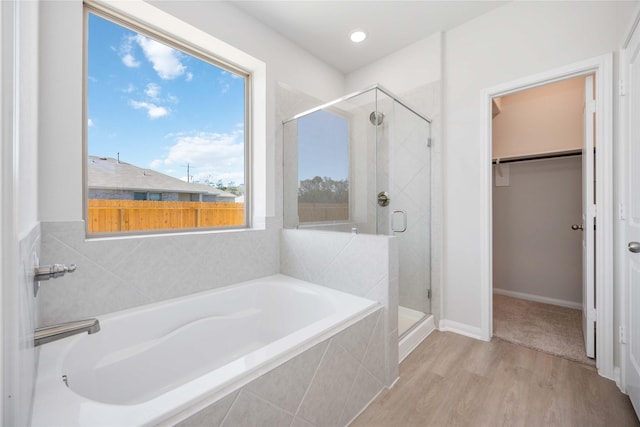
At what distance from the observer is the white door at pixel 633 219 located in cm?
131

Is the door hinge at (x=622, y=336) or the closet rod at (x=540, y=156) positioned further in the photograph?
the closet rod at (x=540, y=156)

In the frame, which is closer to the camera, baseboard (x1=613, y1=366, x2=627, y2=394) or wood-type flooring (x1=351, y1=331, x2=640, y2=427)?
wood-type flooring (x1=351, y1=331, x2=640, y2=427)

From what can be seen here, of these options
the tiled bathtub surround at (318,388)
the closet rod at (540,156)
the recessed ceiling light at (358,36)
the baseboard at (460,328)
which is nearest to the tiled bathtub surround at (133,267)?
Result: the tiled bathtub surround at (318,388)

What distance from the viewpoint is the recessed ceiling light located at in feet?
7.82

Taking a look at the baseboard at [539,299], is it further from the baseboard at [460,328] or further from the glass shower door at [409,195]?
the glass shower door at [409,195]

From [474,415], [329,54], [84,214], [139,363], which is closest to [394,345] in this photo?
[474,415]

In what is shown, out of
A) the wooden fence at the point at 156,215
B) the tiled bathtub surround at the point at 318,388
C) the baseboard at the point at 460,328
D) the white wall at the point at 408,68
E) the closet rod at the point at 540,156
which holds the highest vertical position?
the white wall at the point at 408,68

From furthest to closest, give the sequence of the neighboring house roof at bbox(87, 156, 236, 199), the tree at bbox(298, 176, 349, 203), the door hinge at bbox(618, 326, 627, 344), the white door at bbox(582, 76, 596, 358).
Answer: the tree at bbox(298, 176, 349, 203) < the white door at bbox(582, 76, 596, 358) < the neighboring house roof at bbox(87, 156, 236, 199) < the door hinge at bbox(618, 326, 627, 344)

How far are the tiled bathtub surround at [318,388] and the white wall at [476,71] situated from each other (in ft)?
3.61

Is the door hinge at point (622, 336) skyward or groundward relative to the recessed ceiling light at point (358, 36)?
groundward

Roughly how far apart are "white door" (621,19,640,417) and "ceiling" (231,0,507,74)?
1.12 meters

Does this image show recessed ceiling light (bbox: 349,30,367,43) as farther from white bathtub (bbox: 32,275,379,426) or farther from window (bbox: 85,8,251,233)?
white bathtub (bbox: 32,275,379,426)

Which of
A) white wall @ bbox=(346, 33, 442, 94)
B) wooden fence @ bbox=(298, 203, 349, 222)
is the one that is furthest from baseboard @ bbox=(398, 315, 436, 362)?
white wall @ bbox=(346, 33, 442, 94)

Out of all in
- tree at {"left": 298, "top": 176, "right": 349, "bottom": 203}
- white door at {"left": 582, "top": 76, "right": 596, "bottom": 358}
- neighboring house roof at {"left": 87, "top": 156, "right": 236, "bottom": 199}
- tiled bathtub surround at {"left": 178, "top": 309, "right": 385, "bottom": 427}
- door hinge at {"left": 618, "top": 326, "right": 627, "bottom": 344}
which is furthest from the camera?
tree at {"left": 298, "top": 176, "right": 349, "bottom": 203}
